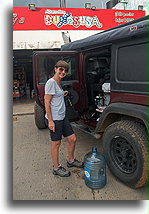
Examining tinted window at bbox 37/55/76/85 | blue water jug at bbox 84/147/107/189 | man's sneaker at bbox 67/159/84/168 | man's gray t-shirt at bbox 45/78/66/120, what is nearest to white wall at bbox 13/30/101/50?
tinted window at bbox 37/55/76/85

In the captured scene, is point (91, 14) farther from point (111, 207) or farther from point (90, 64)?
point (111, 207)

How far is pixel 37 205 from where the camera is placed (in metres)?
2.27

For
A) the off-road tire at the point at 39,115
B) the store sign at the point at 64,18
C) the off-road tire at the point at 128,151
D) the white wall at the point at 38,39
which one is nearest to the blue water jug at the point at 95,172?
the off-road tire at the point at 128,151

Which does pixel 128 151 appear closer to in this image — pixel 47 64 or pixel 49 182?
pixel 49 182

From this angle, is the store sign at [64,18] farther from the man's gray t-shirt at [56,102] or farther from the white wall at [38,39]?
the man's gray t-shirt at [56,102]

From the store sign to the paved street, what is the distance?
7.01 m

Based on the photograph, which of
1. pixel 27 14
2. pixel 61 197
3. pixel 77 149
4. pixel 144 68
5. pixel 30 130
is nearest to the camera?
pixel 144 68

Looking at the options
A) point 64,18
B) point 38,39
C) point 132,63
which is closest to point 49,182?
point 132,63

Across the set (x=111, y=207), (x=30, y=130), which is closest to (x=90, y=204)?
(x=111, y=207)

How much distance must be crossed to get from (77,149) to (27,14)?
7855 mm

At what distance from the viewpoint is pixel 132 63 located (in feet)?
7.60

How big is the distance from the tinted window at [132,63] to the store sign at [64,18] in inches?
297

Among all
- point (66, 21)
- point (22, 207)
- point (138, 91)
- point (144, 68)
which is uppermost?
point (66, 21)

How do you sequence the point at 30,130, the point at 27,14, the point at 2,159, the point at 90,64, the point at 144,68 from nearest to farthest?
the point at 2,159, the point at 144,68, the point at 90,64, the point at 30,130, the point at 27,14
